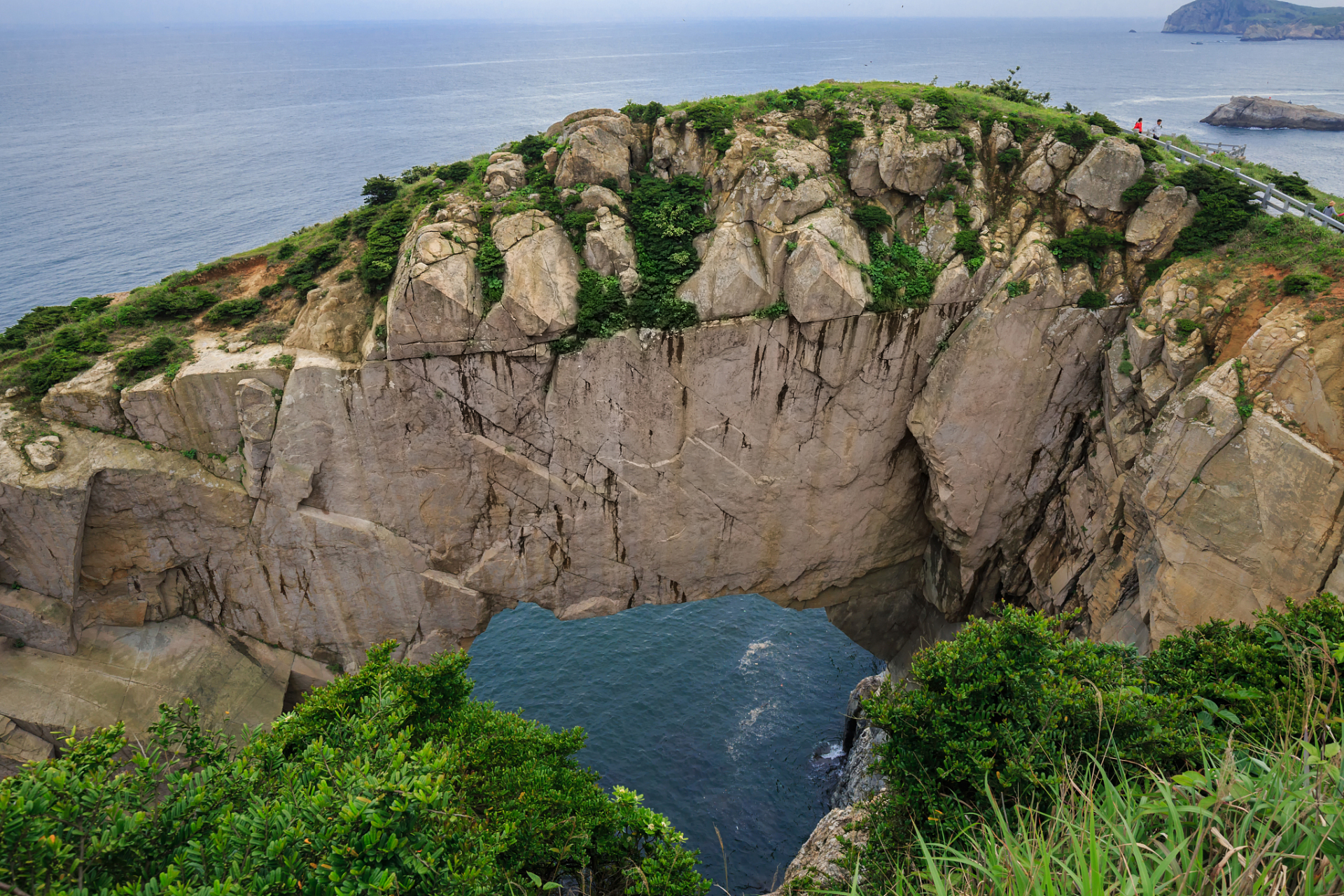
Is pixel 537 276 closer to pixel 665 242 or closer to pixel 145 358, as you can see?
pixel 665 242

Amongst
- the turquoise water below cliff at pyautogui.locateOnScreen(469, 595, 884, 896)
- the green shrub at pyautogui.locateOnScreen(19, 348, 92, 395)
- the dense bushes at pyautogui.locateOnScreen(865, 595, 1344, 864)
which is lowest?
Result: the turquoise water below cliff at pyautogui.locateOnScreen(469, 595, 884, 896)

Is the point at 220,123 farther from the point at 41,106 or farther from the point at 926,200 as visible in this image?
the point at 926,200

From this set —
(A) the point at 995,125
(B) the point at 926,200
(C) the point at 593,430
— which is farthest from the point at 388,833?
(A) the point at 995,125

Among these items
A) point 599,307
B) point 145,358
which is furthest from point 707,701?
point 145,358

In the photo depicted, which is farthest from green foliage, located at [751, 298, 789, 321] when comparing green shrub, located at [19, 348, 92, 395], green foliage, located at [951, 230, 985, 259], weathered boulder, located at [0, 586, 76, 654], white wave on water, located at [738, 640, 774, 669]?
weathered boulder, located at [0, 586, 76, 654]

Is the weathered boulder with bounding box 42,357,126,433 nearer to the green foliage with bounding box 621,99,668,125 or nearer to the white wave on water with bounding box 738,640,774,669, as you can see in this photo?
the green foliage with bounding box 621,99,668,125
